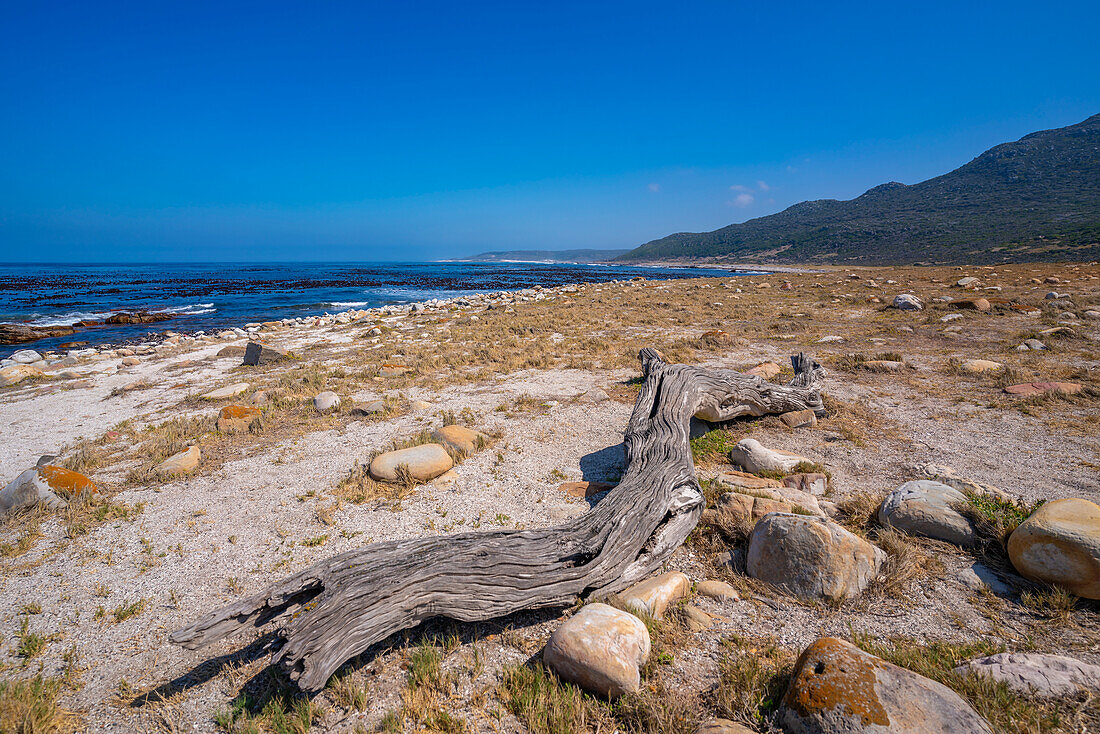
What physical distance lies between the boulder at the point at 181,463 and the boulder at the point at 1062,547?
10.3 meters

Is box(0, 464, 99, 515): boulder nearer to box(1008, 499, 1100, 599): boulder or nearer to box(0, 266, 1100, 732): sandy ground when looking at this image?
box(0, 266, 1100, 732): sandy ground

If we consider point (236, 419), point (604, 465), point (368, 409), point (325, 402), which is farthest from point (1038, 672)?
point (236, 419)

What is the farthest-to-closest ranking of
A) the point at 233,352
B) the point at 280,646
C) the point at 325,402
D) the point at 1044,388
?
1. the point at 233,352
2. the point at 325,402
3. the point at 1044,388
4. the point at 280,646

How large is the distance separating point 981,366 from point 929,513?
8.31 meters

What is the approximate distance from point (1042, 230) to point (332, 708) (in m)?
87.3

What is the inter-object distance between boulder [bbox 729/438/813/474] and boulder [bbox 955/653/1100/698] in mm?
3201

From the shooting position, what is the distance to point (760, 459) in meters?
6.04

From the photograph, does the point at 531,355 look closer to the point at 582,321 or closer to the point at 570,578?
the point at 582,321

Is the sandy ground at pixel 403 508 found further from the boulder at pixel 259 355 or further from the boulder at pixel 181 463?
the boulder at pixel 259 355

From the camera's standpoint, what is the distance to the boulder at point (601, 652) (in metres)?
2.90

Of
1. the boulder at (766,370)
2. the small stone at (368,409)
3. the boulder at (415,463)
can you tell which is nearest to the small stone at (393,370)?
the small stone at (368,409)

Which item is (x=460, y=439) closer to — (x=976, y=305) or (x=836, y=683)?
(x=836, y=683)

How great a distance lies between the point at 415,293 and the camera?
48938 mm

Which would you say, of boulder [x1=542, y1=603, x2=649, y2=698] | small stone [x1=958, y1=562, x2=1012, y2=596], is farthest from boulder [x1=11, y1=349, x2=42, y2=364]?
small stone [x1=958, y1=562, x2=1012, y2=596]
